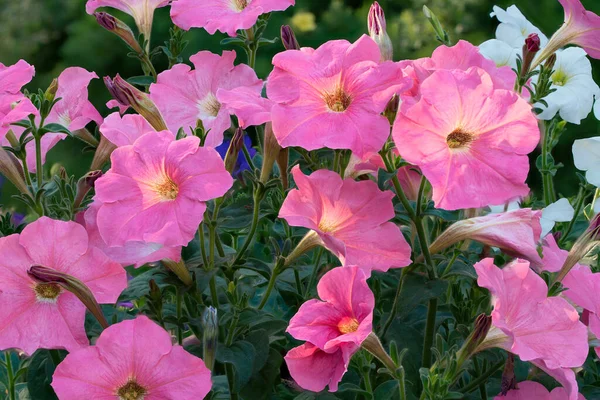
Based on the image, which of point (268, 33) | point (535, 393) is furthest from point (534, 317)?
point (268, 33)

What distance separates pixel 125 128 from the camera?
880 millimetres

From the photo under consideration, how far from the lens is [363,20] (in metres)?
3.94

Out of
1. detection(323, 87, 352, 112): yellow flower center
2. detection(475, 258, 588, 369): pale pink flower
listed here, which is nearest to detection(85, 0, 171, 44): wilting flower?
detection(323, 87, 352, 112): yellow flower center

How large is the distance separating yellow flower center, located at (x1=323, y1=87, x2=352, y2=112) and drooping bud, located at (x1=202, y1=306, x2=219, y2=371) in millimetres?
233

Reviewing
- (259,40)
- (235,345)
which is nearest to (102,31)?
(259,40)

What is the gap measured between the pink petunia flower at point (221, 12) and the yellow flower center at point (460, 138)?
Result: 0.89 feet

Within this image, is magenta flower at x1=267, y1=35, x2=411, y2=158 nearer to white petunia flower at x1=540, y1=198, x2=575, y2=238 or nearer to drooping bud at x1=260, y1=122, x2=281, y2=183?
drooping bud at x1=260, y1=122, x2=281, y2=183

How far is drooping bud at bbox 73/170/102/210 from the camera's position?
855 millimetres

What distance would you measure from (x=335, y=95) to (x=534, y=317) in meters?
0.29

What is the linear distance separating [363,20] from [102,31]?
1284 millimetres

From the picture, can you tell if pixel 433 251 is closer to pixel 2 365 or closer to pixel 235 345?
pixel 235 345

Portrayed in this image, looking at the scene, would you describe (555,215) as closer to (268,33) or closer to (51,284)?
(51,284)

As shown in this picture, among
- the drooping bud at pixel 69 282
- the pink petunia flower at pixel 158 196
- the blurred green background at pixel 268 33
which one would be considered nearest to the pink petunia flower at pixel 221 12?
the pink petunia flower at pixel 158 196

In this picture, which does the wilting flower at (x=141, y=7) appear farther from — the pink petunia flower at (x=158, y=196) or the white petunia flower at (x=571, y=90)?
the white petunia flower at (x=571, y=90)
